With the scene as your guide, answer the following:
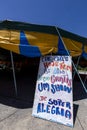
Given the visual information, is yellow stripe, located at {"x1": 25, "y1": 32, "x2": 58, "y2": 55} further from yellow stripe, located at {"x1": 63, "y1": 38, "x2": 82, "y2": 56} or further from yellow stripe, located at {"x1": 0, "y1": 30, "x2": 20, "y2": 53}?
yellow stripe, located at {"x1": 63, "y1": 38, "x2": 82, "y2": 56}

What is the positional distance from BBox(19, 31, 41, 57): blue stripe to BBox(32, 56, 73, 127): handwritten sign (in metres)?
0.43

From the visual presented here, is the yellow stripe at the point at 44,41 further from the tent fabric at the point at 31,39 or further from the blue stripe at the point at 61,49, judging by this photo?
the blue stripe at the point at 61,49

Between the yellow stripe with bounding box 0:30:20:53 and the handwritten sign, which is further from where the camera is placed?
the yellow stripe with bounding box 0:30:20:53

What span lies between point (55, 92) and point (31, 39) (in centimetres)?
166

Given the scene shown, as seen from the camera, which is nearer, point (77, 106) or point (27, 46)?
point (27, 46)

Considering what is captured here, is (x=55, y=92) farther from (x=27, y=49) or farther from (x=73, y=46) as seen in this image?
(x=73, y=46)

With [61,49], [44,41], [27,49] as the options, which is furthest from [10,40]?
[61,49]

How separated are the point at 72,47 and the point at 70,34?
43 cm

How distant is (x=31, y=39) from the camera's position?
15.9ft

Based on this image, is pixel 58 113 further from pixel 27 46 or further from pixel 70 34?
pixel 70 34

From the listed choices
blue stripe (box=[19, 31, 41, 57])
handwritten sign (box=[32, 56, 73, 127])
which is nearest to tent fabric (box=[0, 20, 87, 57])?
blue stripe (box=[19, 31, 41, 57])

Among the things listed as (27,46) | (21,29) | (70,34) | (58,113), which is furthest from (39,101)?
(70,34)

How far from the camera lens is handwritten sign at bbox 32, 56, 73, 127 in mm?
3992

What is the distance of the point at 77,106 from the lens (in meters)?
5.33
